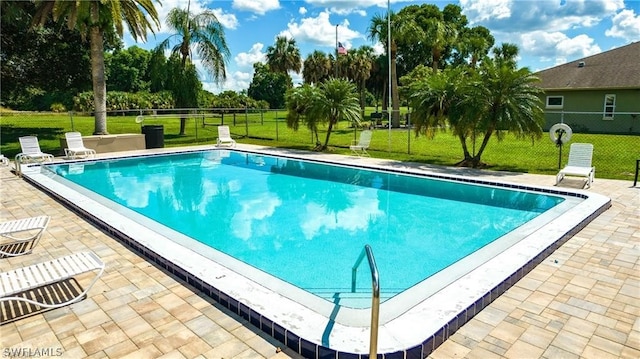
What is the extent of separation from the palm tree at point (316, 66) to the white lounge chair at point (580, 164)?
133 feet

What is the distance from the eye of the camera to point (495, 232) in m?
6.77

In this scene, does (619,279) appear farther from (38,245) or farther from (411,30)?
(411,30)

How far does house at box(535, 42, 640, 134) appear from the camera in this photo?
21219mm

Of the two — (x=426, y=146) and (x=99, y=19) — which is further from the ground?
(x=99, y=19)

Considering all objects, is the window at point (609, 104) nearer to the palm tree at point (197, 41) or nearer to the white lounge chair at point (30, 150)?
the palm tree at point (197, 41)

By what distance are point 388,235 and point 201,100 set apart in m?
17.6

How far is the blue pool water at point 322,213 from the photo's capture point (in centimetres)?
561

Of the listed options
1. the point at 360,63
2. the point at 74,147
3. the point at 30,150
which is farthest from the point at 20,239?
the point at 360,63

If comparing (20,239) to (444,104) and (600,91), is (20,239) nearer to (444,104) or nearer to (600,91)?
(444,104)

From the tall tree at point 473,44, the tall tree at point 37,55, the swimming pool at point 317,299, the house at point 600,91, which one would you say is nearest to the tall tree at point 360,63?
the tall tree at point 473,44

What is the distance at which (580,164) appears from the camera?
9445 millimetres

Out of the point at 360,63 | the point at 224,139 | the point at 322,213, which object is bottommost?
the point at 322,213

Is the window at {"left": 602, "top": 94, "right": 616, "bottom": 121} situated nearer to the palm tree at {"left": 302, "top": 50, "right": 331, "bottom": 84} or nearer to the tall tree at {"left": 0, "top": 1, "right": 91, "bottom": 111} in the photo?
the tall tree at {"left": 0, "top": 1, "right": 91, "bottom": 111}

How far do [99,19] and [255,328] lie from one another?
1649 centimetres
